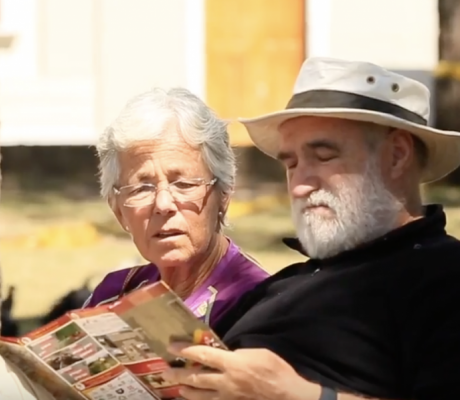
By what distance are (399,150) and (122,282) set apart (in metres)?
0.76

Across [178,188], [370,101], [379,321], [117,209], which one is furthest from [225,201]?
Result: [379,321]

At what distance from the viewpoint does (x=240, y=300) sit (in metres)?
2.08

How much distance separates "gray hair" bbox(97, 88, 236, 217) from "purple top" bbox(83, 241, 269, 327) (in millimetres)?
161

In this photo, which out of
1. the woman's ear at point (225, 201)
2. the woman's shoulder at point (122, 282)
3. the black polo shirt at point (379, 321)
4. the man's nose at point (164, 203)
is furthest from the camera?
the woman's shoulder at point (122, 282)

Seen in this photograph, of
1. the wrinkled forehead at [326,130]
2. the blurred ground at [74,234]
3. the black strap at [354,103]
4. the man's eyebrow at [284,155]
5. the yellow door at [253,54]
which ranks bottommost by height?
the blurred ground at [74,234]

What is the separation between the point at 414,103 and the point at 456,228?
3766mm

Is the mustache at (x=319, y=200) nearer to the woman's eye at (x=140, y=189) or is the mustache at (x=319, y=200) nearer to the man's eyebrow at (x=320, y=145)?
the man's eyebrow at (x=320, y=145)

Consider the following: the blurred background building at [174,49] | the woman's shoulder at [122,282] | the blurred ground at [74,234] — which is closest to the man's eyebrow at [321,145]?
the woman's shoulder at [122,282]

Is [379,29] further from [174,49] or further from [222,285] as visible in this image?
[222,285]

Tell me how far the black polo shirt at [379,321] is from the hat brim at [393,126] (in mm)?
116

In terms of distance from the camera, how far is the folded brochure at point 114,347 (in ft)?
5.10

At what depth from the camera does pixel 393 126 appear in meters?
1.84

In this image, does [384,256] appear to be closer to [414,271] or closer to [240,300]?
[414,271]

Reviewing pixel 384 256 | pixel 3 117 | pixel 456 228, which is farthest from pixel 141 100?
pixel 3 117
